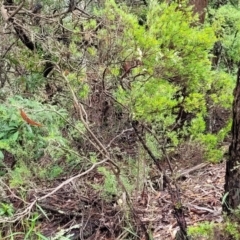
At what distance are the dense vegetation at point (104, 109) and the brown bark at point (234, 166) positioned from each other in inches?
12.7

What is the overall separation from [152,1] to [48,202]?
214cm

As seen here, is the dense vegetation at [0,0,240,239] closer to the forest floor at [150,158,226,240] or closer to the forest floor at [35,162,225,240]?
the forest floor at [35,162,225,240]

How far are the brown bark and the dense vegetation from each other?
323mm

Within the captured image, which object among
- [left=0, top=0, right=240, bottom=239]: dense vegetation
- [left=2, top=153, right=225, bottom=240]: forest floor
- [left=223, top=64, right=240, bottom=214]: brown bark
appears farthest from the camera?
[left=2, top=153, right=225, bottom=240]: forest floor

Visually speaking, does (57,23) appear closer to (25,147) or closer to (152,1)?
(25,147)

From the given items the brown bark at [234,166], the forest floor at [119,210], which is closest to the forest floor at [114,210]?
the forest floor at [119,210]

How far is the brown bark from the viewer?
2791mm

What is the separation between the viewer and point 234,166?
9.36 feet

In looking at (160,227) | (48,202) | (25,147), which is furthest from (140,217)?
(25,147)

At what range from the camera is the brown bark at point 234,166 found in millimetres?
2791

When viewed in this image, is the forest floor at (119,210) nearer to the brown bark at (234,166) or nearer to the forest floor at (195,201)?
the forest floor at (195,201)

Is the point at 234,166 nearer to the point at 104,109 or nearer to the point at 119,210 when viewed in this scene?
the point at 119,210

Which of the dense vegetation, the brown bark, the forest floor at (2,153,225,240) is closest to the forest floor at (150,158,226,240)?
the forest floor at (2,153,225,240)

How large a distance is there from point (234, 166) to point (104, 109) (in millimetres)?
1957
